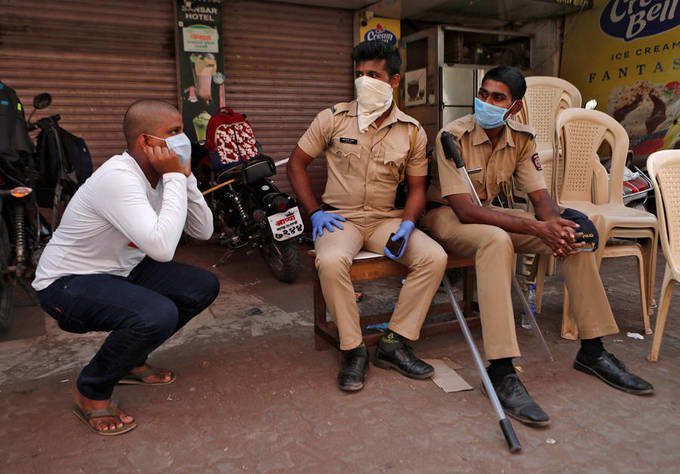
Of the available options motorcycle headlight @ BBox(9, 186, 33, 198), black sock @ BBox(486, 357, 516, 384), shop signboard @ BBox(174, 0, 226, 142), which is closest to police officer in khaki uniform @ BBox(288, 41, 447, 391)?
black sock @ BBox(486, 357, 516, 384)

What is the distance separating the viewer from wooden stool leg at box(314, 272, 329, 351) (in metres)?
3.17

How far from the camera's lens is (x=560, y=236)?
2.77 metres

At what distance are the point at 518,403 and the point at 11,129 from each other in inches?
148

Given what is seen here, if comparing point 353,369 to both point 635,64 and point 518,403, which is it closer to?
point 518,403

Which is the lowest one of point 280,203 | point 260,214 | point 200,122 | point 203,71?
point 260,214

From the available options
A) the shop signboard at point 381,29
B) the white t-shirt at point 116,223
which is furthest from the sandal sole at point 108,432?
the shop signboard at point 381,29

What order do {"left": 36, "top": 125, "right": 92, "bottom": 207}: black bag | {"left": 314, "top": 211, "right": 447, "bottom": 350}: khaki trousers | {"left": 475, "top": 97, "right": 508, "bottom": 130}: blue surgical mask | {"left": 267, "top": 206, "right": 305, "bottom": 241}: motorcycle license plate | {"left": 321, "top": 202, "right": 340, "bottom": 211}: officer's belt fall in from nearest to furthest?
1. {"left": 314, "top": 211, "right": 447, "bottom": 350}: khaki trousers
2. {"left": 475, "top": 97, "right": 508, "bottom": 130}: blue surgical mask
3. {"left": 321, "top": 202, "right": 340, "bottom": 211}: officer's belt
4. {"left": 36, "top": 125, "right": 92, "bottom": 207}: black bag
5. {"left": 267, "top": 206, "right": 305, "bottom": 241}: motorcycle license plate

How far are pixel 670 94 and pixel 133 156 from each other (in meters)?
6.20

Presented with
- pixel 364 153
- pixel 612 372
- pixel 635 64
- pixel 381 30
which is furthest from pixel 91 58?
pixel 635 64

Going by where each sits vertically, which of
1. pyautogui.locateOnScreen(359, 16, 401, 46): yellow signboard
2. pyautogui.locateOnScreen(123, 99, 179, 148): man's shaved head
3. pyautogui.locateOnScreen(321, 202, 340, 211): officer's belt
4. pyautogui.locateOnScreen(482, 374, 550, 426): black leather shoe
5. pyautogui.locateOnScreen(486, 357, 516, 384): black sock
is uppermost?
pyautogui.locateOnScreen(359, 16, 401, 46): yellow signboard

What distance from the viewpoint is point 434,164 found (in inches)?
138

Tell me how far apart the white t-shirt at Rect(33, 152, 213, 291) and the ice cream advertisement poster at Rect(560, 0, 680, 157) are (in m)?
5.92

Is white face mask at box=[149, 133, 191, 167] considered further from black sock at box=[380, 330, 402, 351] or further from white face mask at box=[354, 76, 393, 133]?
black sock at box=[380, 330, 402, 351]

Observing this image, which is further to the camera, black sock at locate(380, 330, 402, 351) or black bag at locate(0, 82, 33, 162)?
black bag at locate(0, 82, 33, 162)
